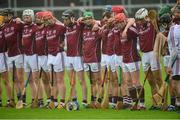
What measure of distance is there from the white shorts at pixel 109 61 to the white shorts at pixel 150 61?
0.67m

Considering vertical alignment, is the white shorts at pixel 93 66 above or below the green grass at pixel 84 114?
above

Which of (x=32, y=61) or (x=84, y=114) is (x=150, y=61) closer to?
(x=84, y=114)

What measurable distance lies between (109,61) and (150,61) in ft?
3.01

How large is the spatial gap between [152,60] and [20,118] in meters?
2.85

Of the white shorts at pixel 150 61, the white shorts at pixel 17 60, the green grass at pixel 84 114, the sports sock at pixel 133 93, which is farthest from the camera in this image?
the white shorts at pixel 17 60

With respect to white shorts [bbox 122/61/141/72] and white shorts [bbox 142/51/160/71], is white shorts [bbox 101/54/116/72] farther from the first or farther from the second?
white shorts [bbox 142/51/160/71]

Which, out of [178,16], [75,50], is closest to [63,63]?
[75,50]

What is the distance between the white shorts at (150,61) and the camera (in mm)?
15188

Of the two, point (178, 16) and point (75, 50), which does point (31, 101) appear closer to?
point (75, 50)

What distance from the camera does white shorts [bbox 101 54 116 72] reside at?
A: 15695mm

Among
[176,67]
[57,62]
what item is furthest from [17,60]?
[176,67]

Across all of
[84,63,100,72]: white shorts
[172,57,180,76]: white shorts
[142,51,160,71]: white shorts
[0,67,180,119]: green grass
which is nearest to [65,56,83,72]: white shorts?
[84,63,100,72]: white shorts

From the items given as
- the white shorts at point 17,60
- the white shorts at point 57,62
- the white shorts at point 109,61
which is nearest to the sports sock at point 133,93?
the white shorts at point 109,61

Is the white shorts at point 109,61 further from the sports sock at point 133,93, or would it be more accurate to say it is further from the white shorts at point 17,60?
the white shorts at point 17,60
